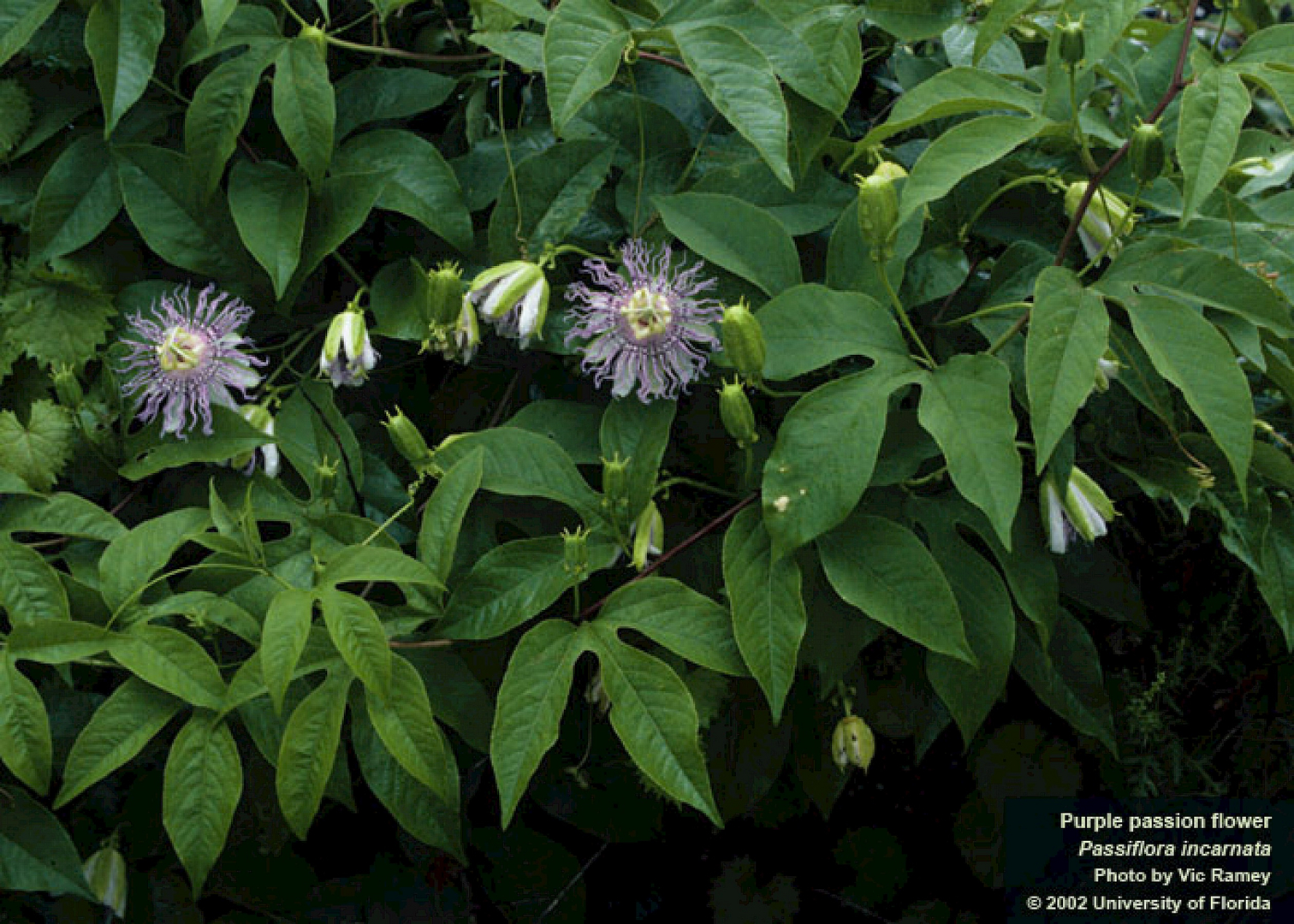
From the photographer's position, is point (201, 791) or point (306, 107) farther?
point (306, 107)

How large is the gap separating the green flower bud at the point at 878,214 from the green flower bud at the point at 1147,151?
16 centimetres

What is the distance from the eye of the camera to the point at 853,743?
92 cm

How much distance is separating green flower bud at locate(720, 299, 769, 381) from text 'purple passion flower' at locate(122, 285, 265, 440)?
39cm

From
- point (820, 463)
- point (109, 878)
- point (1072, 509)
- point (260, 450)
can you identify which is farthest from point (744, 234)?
point (109, 878)

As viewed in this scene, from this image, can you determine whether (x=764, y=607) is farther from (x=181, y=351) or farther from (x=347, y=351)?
(x=181, y=351)

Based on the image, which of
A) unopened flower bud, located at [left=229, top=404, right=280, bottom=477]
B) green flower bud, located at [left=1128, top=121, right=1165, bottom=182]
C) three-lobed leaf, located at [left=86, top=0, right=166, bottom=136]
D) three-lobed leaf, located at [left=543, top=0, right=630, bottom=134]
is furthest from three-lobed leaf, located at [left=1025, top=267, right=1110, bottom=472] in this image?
three-lobed leaf, located at [left=86, top=0, right=166, bottom=136]

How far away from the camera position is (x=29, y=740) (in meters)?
0.80

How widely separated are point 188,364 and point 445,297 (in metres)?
0.21

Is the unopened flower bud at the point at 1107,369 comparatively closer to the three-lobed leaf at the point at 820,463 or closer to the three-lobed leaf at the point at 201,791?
the three-lobed leaf at the point at 820,463

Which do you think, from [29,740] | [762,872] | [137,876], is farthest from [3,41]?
[762,872]

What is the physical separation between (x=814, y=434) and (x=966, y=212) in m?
0.29

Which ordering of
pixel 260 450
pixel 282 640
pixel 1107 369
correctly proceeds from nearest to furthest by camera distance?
1. pixel 282 640
2. pixel 1107 369
3. pixel 260 450

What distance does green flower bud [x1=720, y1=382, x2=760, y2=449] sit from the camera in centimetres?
85

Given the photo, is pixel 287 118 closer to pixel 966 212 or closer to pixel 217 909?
pixel 966 212
